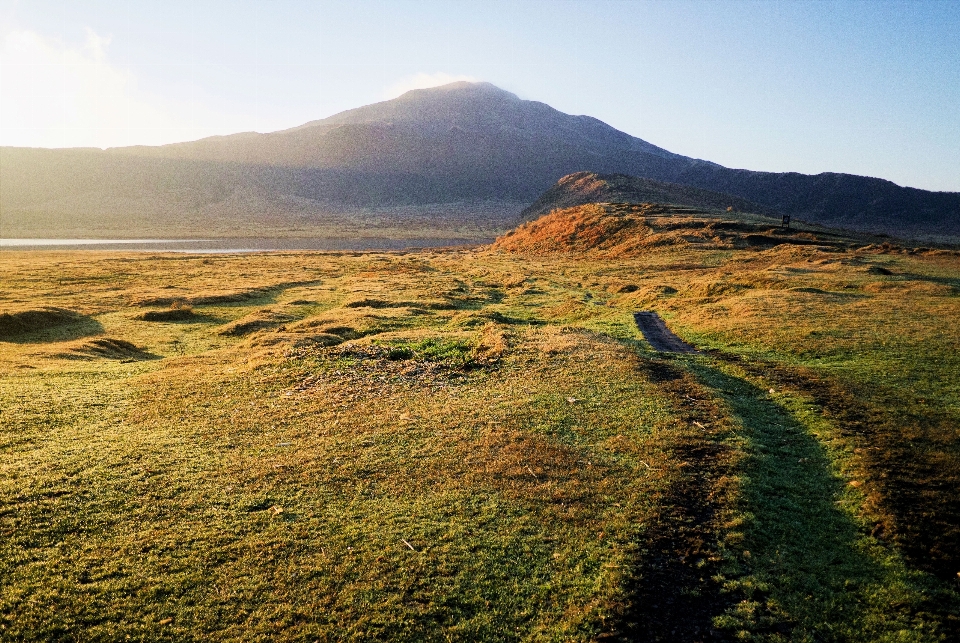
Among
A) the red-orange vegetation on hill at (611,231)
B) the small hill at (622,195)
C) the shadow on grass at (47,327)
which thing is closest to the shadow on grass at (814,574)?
the shadow on grass at (47,327)

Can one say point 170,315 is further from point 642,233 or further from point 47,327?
point 642,233

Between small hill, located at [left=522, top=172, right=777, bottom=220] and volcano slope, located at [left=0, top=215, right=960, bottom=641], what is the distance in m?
112

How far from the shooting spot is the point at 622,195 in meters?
140

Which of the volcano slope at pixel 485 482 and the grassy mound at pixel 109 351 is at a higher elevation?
the volcano slope at pixel 485 482

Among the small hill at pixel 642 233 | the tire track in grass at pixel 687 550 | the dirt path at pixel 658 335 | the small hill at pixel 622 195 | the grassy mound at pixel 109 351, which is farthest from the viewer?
the small hill at pixel 622 195

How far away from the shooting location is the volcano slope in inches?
362

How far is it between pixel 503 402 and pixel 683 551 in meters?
8.83

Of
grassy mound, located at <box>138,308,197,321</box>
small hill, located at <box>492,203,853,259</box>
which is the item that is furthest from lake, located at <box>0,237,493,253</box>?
grassy mound, located at <box>138,308,197,321</box>

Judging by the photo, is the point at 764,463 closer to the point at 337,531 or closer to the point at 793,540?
the point at 793,540

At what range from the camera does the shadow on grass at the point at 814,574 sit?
9008mm

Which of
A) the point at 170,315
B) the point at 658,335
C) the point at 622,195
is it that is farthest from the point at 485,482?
the point at 622,195

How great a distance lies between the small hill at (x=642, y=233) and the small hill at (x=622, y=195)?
39370 millimetres

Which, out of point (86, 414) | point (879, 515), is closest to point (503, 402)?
point (879, 515)

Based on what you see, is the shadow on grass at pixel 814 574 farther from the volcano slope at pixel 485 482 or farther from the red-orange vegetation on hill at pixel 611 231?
the red-orange vegetation on hill at pixel 611 231
